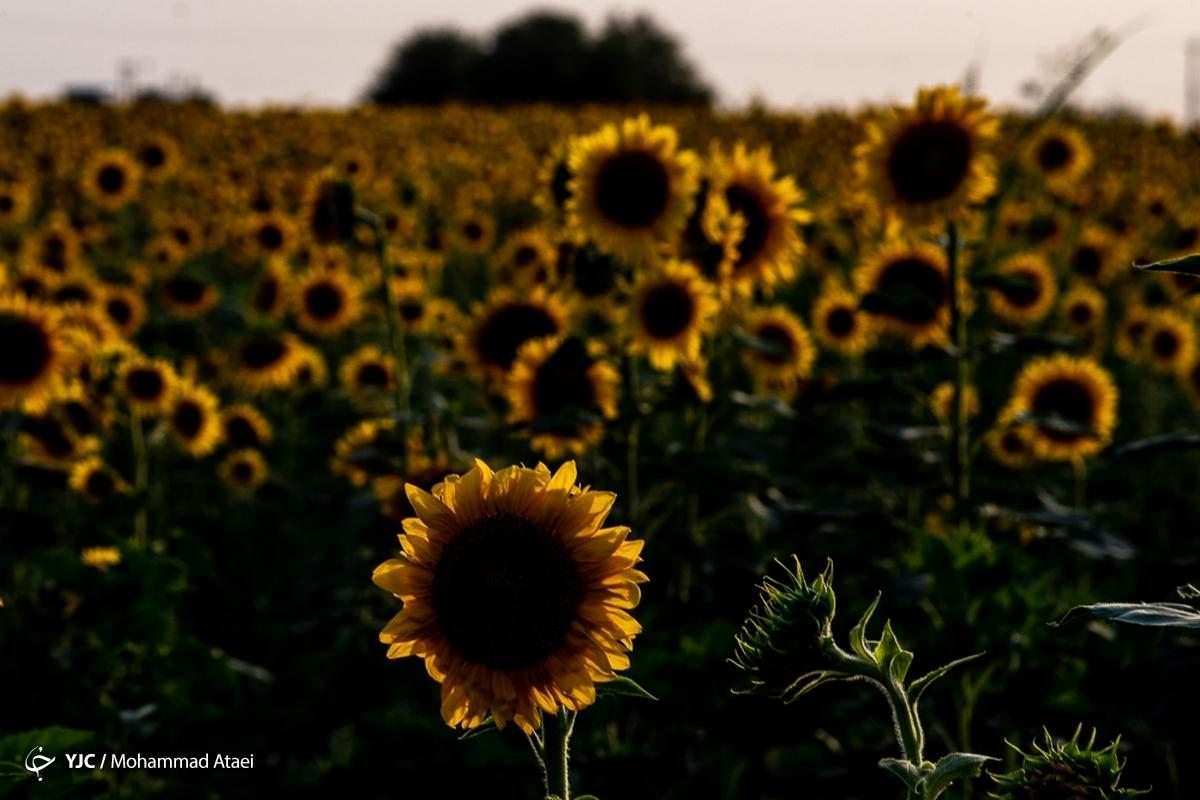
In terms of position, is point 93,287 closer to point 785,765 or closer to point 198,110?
point 785,765

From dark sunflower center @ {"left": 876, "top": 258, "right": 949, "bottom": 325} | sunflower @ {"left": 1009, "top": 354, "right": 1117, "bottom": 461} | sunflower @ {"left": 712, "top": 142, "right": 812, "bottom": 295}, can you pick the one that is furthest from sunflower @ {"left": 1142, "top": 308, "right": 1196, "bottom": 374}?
sunflower @ {"left": 712, "top": 142, "right": 812, "bottom": 295}

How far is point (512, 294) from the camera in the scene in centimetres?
402

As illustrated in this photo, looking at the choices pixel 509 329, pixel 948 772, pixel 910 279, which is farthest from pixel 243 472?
pixel 948 772

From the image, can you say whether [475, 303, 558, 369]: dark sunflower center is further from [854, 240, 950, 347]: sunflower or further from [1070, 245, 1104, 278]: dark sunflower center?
[1070, 245, 1104, 278]: dark sunflower center

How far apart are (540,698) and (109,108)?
15.0 meters

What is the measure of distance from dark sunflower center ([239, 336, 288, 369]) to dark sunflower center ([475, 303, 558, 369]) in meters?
2.02

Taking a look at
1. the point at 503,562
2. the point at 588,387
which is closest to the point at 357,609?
the point at 588,387

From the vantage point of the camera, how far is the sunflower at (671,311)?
3480 mm

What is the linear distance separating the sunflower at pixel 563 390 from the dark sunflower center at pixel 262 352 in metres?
2.15

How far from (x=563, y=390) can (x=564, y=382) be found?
0.03 m

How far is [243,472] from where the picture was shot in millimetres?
5344

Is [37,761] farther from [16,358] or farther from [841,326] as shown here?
[841,326]

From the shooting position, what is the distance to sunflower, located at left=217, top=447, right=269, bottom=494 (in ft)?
17.4

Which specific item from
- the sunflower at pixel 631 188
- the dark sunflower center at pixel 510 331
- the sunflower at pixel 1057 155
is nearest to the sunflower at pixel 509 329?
the dark sunflower center at pixel 510 331
